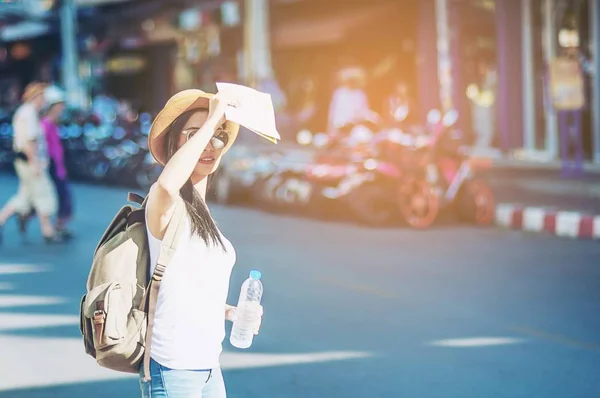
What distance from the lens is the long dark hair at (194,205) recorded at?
11.9ft

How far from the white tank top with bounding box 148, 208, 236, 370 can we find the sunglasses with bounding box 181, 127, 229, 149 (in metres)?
0.24

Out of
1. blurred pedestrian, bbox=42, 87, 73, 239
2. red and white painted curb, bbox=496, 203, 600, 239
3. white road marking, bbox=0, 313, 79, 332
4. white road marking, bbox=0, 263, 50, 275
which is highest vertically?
blurred pedestrian, bbox=42, 87, 73, 239

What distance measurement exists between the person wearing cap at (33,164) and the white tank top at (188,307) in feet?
32.0

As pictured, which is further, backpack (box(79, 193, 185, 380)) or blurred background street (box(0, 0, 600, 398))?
blurred background street (box(0, 0, 600, 398))

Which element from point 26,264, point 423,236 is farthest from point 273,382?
point 423,236

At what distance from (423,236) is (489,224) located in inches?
62.8

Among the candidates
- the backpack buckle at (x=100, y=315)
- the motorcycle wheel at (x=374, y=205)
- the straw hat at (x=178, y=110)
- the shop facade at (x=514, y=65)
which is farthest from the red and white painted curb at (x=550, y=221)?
the backpack buckle at (x=100, y=315)

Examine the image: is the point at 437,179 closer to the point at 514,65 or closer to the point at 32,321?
the point at 32,321

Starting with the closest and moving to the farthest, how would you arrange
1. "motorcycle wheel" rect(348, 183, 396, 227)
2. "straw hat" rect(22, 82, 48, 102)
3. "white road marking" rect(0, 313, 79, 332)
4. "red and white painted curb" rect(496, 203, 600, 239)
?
1. "white road marking" rect(0, 313, 79, 332)
2. "straw hat" rect(22, 82, 48, 102)
3. "red and white painted curb" rect(496, 203, 600, 239)
4. "motorcycle wheel" rect(348, 183, 396, 227)

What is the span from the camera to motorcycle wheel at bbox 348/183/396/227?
1450 centimetres

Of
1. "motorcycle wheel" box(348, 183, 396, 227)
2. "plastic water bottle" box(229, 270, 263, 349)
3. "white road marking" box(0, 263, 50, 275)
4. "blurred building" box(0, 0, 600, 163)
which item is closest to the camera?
"plastic water bottle" box(229, 270, 263, 349)

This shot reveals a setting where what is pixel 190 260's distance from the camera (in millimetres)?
3600

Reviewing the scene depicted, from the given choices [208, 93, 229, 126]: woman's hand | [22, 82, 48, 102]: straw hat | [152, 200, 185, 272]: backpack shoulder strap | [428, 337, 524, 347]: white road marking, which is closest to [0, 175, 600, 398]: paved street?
[428, 337, 524, 347]: white road marking

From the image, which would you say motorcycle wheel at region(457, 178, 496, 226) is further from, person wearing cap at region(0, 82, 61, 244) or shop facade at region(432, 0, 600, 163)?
shop facade at region(432, 0, 600, 163)
